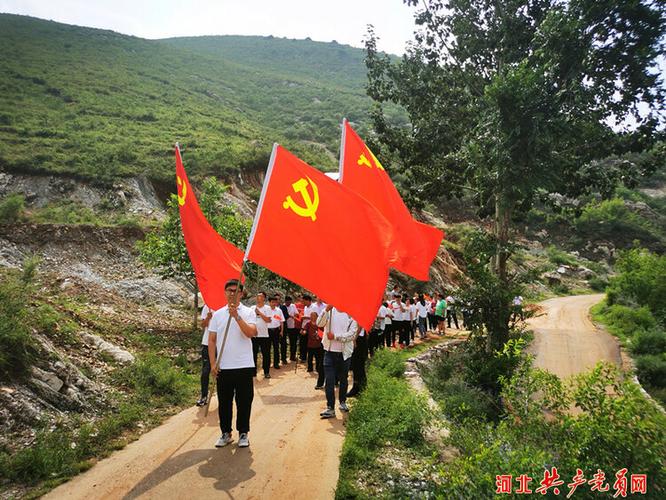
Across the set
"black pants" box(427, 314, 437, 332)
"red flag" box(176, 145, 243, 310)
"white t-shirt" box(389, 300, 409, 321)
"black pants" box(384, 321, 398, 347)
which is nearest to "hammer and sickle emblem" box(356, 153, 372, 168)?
"red flag" box(176, 145, 243, 310)

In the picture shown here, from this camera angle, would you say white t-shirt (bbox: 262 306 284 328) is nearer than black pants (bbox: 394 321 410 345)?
Yes

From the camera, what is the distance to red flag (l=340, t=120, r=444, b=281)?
7305mm

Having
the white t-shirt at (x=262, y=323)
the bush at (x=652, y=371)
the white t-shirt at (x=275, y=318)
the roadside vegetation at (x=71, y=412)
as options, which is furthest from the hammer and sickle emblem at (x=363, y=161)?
the bush at (x=652, y=371)

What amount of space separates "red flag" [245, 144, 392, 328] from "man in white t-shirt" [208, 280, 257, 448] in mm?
756

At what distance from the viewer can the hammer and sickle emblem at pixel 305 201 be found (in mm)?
5438

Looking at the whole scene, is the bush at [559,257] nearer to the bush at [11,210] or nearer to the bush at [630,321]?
the bush at [630,321]

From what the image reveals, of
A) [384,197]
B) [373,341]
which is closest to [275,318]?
[373,341]

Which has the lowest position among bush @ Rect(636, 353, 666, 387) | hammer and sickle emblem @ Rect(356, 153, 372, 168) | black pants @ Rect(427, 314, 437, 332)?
bush @ Rect(636, 353, 666, 387)

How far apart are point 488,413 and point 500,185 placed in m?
5.76

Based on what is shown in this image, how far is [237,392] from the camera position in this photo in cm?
567

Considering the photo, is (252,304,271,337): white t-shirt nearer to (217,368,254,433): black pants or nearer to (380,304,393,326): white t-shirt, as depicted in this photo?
(217,368,254,433): black pants

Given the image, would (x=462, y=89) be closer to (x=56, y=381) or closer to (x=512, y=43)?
(x=512, y=43)

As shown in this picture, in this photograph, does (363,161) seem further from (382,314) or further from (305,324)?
(382,314)

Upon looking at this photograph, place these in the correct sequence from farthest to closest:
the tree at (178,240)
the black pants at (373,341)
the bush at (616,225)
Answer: the bush at (616,225)
the tree at (178,240)
the black pants at (373,341)
